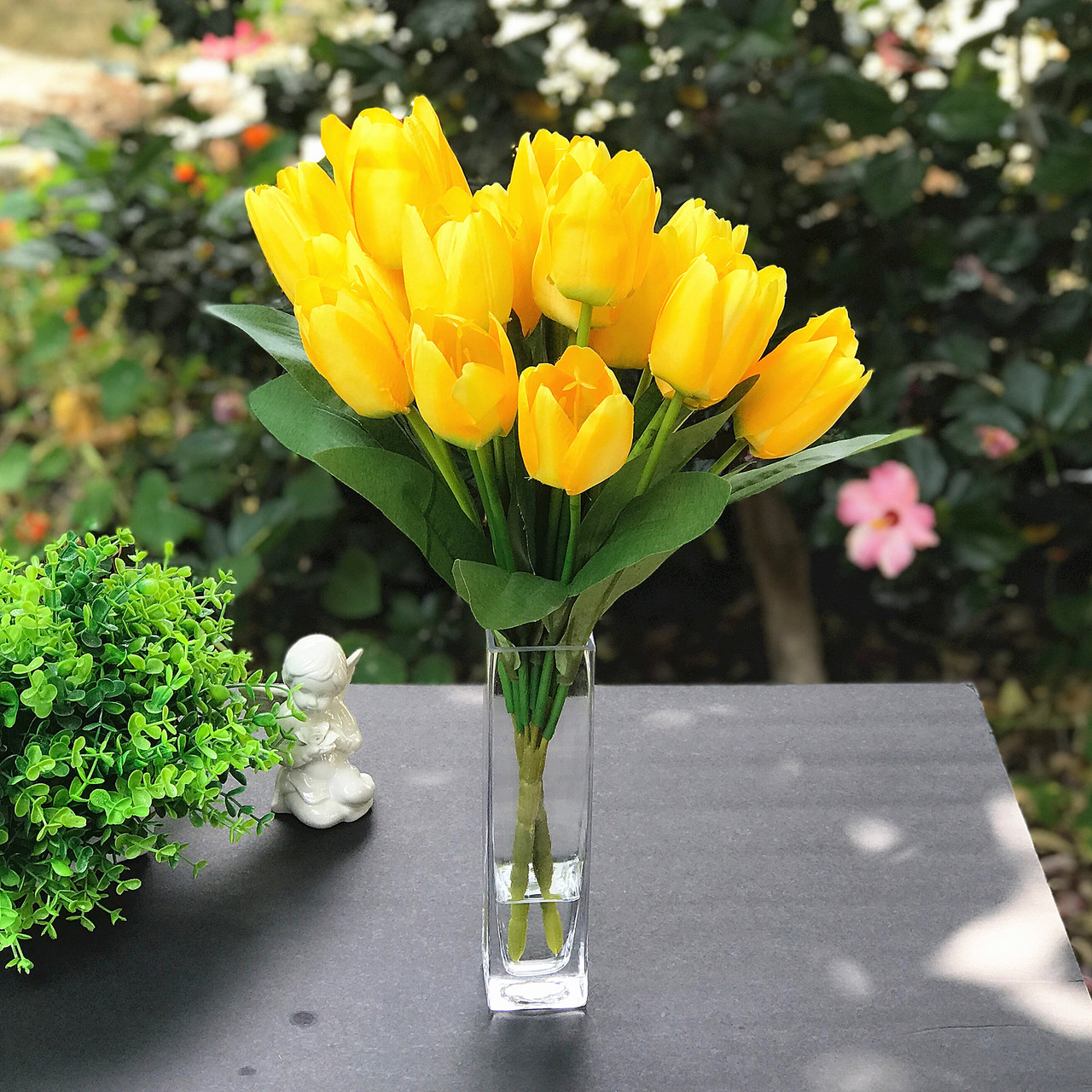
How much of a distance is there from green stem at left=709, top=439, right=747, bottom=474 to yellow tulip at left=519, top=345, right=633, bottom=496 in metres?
0.10

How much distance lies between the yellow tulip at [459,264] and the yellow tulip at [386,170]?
2 cm

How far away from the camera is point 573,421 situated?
0.52 metres

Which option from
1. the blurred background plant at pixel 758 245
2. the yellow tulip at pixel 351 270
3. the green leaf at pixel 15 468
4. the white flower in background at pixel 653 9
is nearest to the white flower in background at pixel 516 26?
the blurred background plant at pixel 758 245

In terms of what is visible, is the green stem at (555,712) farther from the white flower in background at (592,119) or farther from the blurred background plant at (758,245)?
the white flower in background at (592,119)

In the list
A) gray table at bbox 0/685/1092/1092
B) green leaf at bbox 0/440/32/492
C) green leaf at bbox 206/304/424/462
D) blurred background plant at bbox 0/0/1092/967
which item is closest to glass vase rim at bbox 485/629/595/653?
green leaf at bbox 206/304/424/462

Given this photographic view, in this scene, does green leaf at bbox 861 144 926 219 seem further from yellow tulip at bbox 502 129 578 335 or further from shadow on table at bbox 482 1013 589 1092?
shadow on table at bbox 482 1013 589 1092

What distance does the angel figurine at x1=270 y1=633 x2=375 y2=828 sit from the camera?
0.81 meters

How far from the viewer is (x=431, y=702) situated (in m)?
1.01

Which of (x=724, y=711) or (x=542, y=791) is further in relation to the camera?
(x=724, y=711)

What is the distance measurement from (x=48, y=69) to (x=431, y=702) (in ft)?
6.92

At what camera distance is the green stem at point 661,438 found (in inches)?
22.0

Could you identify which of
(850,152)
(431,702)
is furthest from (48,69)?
(431,702)

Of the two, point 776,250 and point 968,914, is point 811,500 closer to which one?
point 776,250

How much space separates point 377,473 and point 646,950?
1.18 ft
